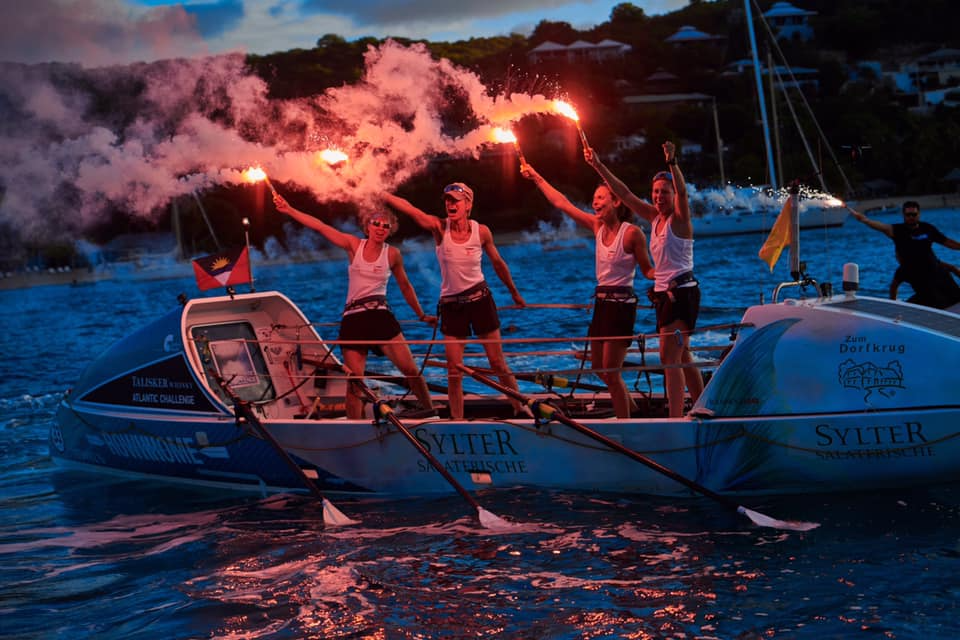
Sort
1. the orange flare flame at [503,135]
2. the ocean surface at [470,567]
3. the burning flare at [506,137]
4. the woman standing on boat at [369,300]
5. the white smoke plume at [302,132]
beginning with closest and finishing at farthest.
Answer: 1. the ocean surface at [470,567]
2. the woman standing on boat at [369,300]
3. the burning flare at [506,137]
4. the orange flare flame at [503,135]
5. the white smoke plume at [302,132]

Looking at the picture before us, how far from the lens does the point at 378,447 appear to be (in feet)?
30.7

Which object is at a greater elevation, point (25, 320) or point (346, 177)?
point (346, 177)

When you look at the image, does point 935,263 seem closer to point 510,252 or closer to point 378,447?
point 378,447

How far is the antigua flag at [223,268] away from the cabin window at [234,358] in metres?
0.52


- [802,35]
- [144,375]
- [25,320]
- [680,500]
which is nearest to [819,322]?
[680,500]

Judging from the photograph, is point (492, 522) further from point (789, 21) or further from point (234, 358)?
point (789, 21)

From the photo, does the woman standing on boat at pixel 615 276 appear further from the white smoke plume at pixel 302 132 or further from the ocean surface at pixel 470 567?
the white smoke plume at pixel 302 132

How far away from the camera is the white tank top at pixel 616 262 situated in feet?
28.9

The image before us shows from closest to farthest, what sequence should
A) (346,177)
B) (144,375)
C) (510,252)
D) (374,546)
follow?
1. (374,546)
2. (144,375)
3. (346,177)
4. (510,252)

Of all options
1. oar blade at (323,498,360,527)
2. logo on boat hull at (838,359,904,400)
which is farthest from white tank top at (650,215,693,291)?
oar blade at (323,498,360,527)

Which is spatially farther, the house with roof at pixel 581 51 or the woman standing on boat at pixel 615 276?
the house with roof at pixel 581 51

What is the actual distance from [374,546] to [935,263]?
5.79 m

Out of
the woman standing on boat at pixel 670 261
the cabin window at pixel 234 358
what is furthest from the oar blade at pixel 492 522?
the cabin window at pixel 234 358

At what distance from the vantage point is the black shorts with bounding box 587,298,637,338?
8891 millimetres
